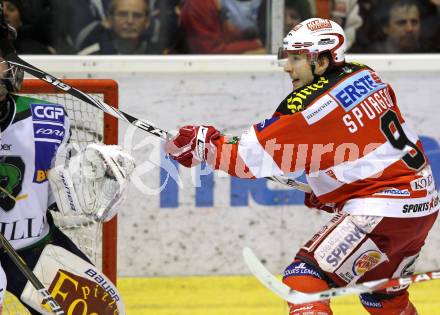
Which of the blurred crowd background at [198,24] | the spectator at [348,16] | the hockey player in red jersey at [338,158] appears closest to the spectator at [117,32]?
the blurred crowd background at [198,24]

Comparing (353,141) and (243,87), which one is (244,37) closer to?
(243,87)

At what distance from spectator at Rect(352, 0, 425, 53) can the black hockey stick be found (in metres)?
2.37

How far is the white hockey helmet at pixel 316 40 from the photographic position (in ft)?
12.9

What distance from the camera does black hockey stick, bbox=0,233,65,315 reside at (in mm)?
3691

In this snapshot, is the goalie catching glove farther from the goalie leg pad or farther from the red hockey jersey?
the goalie leg pad

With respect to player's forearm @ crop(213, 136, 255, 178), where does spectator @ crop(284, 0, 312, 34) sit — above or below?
above

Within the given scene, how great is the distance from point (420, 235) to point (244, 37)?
68.5 inches

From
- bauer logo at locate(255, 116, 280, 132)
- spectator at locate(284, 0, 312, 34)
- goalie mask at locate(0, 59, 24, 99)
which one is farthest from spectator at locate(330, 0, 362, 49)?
goalie mask at locate(0, 59, 24, 99)

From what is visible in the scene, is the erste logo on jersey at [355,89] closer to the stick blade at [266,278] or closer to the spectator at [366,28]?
the stick blade at [266,278]

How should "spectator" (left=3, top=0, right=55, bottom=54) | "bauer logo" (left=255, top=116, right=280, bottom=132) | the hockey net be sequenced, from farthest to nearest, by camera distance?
"spectator" (left=3, top=0, right=55, bottom=54)
the hockey net
"bauer logo" (left=255, top=116, right=280, bottom=132)

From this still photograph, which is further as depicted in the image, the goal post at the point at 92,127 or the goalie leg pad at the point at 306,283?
the goal post at the point at 92,127

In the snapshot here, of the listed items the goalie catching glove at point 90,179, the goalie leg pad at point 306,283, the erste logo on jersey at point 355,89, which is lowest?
the goalie leg pad at point 306,283

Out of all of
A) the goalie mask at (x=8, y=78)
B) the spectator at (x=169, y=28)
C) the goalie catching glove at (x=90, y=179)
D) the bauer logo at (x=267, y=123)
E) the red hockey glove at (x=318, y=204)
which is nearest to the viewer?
the goalie mask at (x=8, y=78)

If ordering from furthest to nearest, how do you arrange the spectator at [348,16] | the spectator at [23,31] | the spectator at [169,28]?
the spectator at [348,16]
the spectator at [169,28]
the spectator at [23,31]
